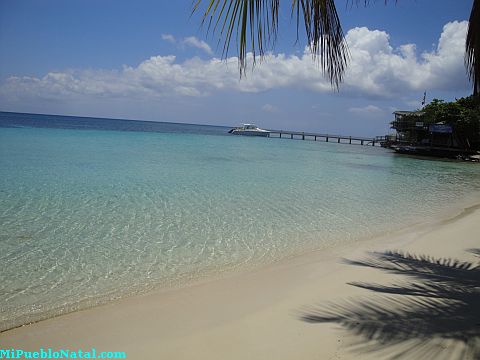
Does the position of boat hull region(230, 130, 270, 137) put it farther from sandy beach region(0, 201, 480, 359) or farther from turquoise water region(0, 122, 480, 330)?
→ sandy beach region(0, 201, 480, 359)

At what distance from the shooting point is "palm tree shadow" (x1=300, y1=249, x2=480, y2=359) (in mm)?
3098

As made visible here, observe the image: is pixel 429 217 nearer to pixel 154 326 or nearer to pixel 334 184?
pixel 334 184

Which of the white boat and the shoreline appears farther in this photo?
the white boat

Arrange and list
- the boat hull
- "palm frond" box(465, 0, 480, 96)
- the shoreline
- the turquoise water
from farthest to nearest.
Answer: the boat hull → the turquoise water → the shoreline → "palm frond" box(465, 0, 480, 96)

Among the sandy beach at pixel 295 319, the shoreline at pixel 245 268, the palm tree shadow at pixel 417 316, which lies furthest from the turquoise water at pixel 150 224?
the palm tree shadow at pixel 417 316

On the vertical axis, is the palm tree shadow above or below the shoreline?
above

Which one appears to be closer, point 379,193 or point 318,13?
point 318,13

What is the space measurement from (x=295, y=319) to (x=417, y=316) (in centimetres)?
122

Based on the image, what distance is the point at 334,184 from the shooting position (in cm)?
1631

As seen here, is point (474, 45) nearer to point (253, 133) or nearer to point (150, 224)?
point (150, 224)

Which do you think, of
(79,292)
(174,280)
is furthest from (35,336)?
(174,280)

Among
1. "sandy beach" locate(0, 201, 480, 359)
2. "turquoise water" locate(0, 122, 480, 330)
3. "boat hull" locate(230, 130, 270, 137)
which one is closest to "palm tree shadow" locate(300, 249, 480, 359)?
"sandy beach" locate(0, 201, 480, 359)

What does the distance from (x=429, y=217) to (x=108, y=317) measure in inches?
367

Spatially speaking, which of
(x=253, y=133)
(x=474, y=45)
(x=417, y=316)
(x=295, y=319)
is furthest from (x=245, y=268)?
(x=253, y=133)
